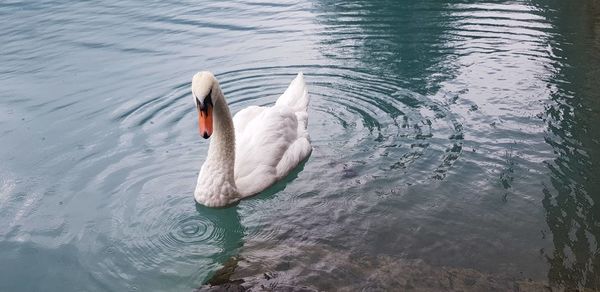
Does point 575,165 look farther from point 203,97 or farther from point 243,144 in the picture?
Answer: point 203,97

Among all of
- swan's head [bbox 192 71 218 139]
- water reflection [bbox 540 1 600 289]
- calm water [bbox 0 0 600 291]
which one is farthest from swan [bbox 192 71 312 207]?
water reflection [bbox 540 1 600 289]

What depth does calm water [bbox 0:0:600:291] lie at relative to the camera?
233 inches

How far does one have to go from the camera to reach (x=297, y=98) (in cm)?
874

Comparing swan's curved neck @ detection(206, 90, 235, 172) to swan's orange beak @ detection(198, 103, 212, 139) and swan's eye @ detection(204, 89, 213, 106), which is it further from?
swan's orange beak @ detection(198, 103, 212, 139)

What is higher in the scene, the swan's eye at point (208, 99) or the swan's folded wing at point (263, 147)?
the swan's eye at point (208, 99)

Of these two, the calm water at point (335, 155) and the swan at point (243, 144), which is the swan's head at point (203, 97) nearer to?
the swan at point (243, 144)

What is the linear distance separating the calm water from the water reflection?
26 mm

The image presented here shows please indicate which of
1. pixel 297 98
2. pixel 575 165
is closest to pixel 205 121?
pixel 297 98

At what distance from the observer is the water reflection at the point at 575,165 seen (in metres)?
5.48

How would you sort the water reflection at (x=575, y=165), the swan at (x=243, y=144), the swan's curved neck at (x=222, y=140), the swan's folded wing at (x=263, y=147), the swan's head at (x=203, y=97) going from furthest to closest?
the swan's folded wing at (x=263, y=147) → the swan's curved neck at (x=222, y=140) → the swan at (x=243, y=144) → the swan's head at (x=203, y=97) → the water reflection at (x=575, y=165)

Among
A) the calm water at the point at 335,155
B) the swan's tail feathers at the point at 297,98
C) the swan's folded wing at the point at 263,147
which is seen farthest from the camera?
the swan's tail feathers at the point at 297,98

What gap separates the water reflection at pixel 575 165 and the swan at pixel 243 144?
3.08 meters

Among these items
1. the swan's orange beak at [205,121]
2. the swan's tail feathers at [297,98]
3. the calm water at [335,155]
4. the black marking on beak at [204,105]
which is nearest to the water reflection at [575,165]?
the calm water at [335,155]

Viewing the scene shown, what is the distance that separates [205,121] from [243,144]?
60.3 inches
